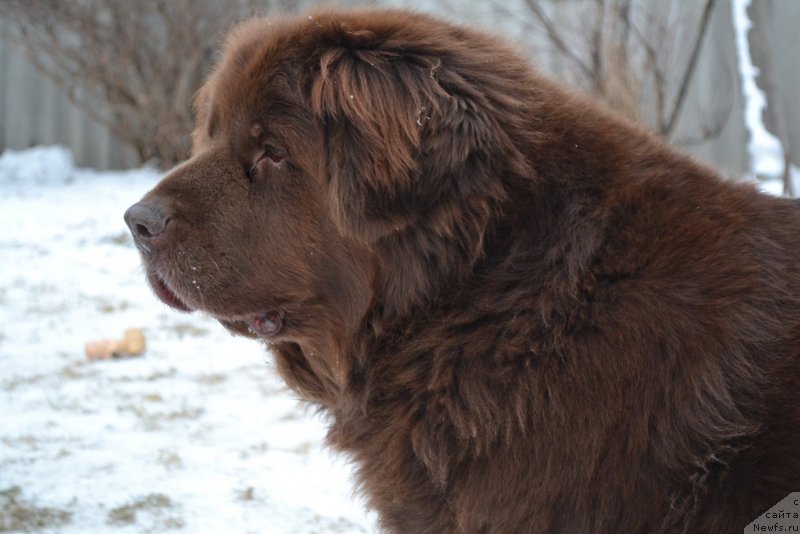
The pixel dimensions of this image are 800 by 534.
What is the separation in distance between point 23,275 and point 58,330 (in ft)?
4.57

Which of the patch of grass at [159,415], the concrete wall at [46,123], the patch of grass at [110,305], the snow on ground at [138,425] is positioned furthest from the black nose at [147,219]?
the concrete wall at [46,123]

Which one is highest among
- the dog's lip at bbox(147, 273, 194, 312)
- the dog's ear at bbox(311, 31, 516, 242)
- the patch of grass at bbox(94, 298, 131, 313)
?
the dog's ear at bbox(311, 31, 516, 242)

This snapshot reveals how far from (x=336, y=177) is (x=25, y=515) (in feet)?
6.50

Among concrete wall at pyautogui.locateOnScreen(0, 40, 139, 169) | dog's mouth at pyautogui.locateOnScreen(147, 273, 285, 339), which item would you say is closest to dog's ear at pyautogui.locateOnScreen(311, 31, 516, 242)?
dog's mouth at pyautogui.locateOnScreen(147, 273, 285, 339)

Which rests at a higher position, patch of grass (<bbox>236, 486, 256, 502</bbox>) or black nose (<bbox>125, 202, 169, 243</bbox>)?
black nose (<bbox>125, 202, 169, 243</bbox>)

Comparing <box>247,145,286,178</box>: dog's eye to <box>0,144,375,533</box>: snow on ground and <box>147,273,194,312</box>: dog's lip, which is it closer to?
<box>147,273,194,312</box>: dog's lip

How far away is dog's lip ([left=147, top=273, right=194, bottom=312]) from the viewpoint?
8.88 feet

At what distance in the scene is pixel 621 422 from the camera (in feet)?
7.09

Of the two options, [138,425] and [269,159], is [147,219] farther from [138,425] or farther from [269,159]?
[138,425]

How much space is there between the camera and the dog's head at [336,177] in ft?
7.82

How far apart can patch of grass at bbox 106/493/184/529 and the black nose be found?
1.36 m

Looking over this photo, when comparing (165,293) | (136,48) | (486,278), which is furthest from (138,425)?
(136,48)

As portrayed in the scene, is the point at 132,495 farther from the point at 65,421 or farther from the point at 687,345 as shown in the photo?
the point at 687,345

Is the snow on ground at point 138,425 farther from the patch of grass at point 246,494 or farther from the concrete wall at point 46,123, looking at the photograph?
the concrete wall at point 46,123
